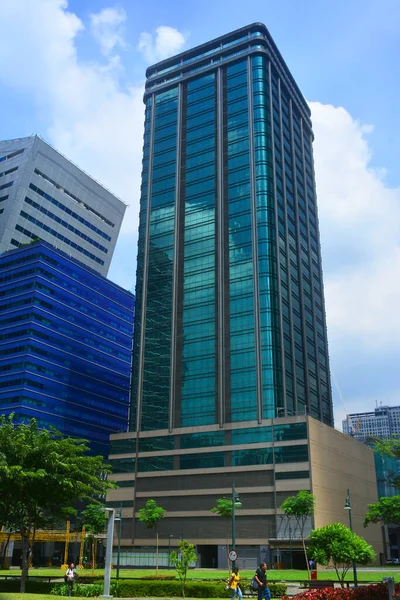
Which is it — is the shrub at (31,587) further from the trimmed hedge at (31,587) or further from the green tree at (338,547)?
the green tree at (338,547)

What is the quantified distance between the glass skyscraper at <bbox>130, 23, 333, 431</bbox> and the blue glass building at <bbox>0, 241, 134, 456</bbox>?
27.8 metres

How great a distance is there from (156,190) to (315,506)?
2954 inches

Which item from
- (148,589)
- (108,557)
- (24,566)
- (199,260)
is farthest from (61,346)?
(108,557)

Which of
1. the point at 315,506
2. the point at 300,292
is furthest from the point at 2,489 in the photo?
the point at 300,292

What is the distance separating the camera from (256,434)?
332 ft

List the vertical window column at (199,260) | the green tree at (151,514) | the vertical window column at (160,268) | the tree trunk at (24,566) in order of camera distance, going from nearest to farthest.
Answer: the tree trunk at (24,566) < the green tree at (151,514) < the vertical window column at (199,260) < the vertical window column at (160,268)

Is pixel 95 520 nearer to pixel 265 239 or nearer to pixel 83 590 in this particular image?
pixel 265 239

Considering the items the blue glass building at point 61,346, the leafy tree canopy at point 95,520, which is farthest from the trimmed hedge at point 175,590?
the blue glass building at point 61,346

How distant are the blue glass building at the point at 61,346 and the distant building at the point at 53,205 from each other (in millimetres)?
13209

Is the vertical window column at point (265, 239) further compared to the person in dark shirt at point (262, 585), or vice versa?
the vertical window column at point (265, 239)

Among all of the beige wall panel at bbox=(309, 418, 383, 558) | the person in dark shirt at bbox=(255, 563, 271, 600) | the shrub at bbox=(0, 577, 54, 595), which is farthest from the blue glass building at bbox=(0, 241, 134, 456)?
the person in dark shirt at bbox=(255, 563, 271, 600)

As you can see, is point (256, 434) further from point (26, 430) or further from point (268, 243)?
point (26, 430)

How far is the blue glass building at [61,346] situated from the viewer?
133 meters

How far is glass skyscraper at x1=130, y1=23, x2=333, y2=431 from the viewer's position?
357 ft
